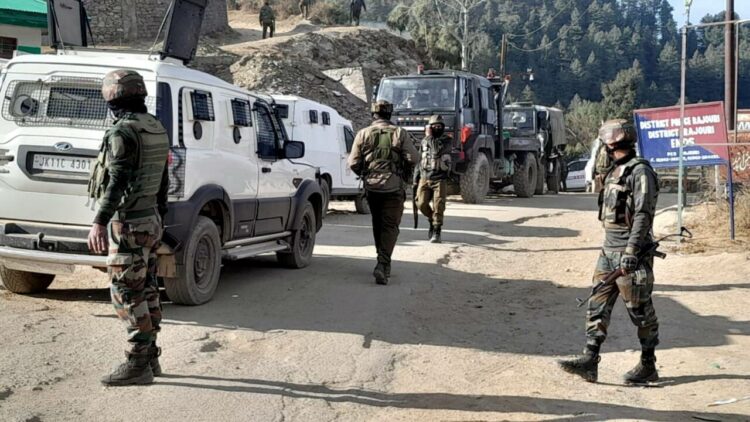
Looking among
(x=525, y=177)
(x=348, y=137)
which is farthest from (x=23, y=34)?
(x=525, y=177)

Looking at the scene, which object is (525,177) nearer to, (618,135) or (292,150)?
(292,150)

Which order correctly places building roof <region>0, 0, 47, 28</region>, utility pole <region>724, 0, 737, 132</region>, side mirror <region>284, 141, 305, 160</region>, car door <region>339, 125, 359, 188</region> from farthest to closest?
building roof <region>0, 0, 47, 28</region>, car door <region>339, 125, 359, 188</region>, utility pole <region>724, 0, 737, 132</region>, side mirror <region>284, 141, 305, 160</region>

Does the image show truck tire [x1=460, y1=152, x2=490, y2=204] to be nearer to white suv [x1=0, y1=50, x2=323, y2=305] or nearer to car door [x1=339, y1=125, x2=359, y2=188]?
car door [x1=339, y1=125, x2=359, y2=188]

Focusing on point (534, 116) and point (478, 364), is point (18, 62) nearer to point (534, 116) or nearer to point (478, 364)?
point (478, 364)

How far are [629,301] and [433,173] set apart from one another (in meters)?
5.95

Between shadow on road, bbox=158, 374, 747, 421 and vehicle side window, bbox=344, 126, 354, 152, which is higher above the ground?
vehicle side window, bbox=344, 126, 354, 152

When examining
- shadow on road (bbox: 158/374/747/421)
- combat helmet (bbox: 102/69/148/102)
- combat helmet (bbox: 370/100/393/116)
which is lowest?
shadow on road (bbox: 158/374/747/421)

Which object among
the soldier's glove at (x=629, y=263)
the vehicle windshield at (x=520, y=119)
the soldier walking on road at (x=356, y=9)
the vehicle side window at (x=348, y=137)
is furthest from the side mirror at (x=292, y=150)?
the soldier walking on road at (x=356, y=9)

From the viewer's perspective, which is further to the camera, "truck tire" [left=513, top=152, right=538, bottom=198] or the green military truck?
"truck tire" [left=513, top=152, right=538, bottom=198]

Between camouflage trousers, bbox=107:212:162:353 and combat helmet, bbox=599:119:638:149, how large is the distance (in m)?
3.06

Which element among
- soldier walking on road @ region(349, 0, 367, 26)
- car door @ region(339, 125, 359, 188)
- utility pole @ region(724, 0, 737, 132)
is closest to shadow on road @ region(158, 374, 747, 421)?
car door @ region(339, 125, 359, 188)

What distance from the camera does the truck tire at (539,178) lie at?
2355 cm

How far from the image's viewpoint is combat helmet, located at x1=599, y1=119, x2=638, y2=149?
5.18 m

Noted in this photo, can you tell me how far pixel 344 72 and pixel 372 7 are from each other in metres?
73.2
